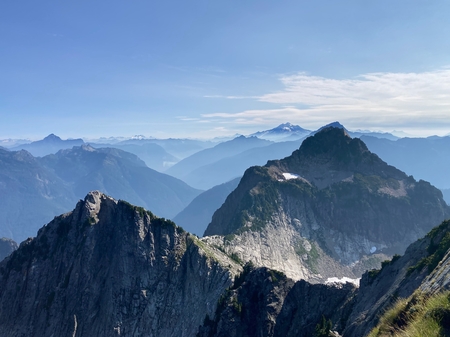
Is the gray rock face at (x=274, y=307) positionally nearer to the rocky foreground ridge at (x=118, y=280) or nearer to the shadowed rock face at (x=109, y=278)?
the rocky foreground ridge at (x=118, y=280)

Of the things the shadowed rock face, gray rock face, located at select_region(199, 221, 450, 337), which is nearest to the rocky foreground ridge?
the shadowed rock face

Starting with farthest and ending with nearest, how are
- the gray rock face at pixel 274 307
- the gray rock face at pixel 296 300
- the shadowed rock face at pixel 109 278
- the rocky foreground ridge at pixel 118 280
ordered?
the shadowed rock face at pixel 109 278 < the rocky foreground ridge at pixel 118 280 < the gray rock face at pixel 274 307 < the gray rock face at pixel 296 300

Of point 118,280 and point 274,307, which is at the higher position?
point 274,307

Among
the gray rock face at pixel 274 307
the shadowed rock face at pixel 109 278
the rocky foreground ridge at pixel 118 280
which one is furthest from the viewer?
the shadowed rock face at pixel 109 278

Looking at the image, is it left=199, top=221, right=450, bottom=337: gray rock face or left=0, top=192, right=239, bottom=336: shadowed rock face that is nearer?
left=199, top=221, right=450, bottom=337: gray rock face

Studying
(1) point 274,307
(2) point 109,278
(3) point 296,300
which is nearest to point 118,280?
(2) point 109,278

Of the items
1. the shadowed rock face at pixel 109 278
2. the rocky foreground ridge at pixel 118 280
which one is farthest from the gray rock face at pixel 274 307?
the shadowed rock face at pixel 109 278

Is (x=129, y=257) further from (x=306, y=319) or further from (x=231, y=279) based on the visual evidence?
(x=306, y=319)

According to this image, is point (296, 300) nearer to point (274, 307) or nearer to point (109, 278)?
point (274, 307)

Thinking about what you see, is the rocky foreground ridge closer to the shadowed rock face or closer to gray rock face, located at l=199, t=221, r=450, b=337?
the shadowed rock face
